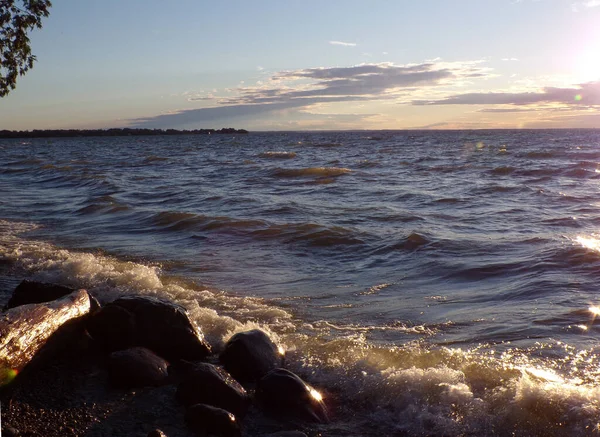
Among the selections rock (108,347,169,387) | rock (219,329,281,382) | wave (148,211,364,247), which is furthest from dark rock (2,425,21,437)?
wave (148,211,364,247)

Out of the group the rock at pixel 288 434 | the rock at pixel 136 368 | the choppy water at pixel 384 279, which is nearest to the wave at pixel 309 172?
the choppy water at pixel 384 279

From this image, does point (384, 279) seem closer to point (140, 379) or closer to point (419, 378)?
point (419, 378)

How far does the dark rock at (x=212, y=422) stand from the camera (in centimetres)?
414

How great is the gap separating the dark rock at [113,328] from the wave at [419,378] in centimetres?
85

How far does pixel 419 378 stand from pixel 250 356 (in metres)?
1.46

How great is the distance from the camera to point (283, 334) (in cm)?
631

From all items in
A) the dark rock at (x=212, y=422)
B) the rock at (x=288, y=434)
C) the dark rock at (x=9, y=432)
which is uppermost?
the dark rock at (x=9, y=432)

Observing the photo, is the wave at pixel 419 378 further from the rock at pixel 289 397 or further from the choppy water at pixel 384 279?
the rock at pixel 289 397

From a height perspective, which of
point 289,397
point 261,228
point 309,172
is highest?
point 309,172

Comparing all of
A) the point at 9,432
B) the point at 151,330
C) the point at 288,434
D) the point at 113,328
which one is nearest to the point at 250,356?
the point at 151,330

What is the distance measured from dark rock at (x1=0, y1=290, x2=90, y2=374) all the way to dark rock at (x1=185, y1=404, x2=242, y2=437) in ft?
5.14

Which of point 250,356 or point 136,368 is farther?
point 250,356

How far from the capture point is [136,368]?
16.4ft

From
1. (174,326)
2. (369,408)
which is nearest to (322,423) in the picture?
(369,408)
